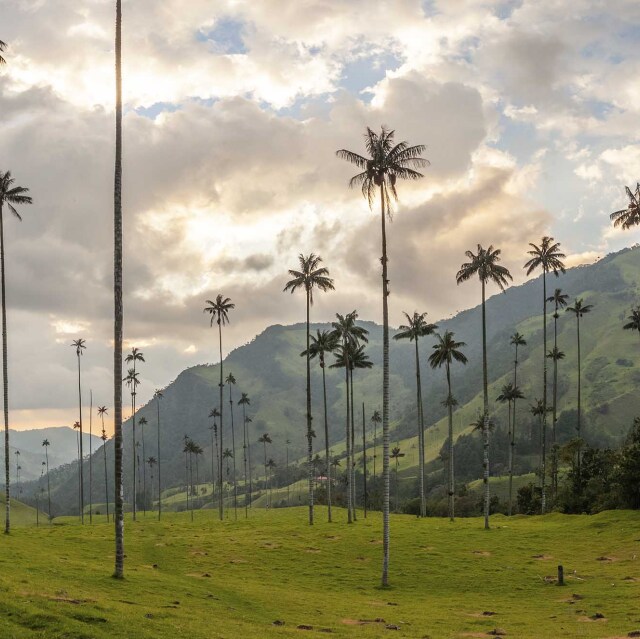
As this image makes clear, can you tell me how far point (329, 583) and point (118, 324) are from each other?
26679mm

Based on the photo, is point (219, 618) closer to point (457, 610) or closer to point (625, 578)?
point (457, 610)

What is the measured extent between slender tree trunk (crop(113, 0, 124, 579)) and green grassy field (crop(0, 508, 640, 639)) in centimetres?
299

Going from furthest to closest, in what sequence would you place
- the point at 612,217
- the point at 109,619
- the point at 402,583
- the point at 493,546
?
the point at 612,217 → the point at 493,546 → the point at 402,583 → the point at 109,619

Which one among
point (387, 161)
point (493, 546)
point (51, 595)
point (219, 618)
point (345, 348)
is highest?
point (387, 161)

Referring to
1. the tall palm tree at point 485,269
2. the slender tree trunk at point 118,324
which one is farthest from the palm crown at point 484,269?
the slender tree trunk at point 118,324

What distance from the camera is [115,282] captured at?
4147cm

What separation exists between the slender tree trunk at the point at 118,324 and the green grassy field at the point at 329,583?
2992mm

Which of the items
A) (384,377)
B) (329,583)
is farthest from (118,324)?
(329,583)

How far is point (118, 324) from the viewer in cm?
4125

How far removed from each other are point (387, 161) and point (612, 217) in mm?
40544

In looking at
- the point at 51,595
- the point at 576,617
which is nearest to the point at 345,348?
the point at 576,617

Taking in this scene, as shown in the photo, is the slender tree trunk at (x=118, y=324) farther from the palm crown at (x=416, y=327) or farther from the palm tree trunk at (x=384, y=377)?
the palm crown at (x=416, y=327)

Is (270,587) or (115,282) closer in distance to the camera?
(115,282)

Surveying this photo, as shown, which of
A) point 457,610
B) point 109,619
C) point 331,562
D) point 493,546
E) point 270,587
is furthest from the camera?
point 493,546
